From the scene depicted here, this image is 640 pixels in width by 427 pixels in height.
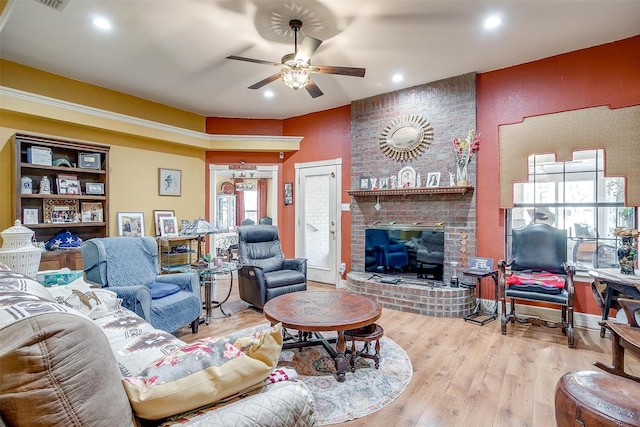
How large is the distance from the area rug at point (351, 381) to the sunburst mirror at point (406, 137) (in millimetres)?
2683

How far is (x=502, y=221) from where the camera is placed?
389 centimetres

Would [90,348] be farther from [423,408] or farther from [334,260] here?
[334,260]

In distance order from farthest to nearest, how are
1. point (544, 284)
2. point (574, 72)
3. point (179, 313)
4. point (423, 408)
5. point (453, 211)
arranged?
point (453, 211) → point (574, 72) → point (544, 284) → point (179, 313) → point (423, 408)

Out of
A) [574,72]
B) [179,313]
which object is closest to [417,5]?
[574,72]

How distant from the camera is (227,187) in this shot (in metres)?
9.36

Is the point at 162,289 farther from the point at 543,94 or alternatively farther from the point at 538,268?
the point at 543,94

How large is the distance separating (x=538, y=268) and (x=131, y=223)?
540cm

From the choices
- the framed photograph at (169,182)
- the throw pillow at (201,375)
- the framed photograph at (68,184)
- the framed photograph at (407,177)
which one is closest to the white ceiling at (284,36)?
the framed photograph at (407,177)

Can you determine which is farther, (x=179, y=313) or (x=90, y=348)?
(x=179, y=313)

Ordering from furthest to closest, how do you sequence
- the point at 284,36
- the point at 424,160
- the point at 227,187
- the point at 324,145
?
the point at 227,187 → the point at 324,145 → the point at 424,160 → the point at 284,36

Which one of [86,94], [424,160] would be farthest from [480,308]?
[86,94]

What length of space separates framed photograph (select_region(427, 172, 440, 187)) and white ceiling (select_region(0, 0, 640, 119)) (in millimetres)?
1253

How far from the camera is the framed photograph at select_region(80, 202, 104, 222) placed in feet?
13.8

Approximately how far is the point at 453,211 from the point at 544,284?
133cm
